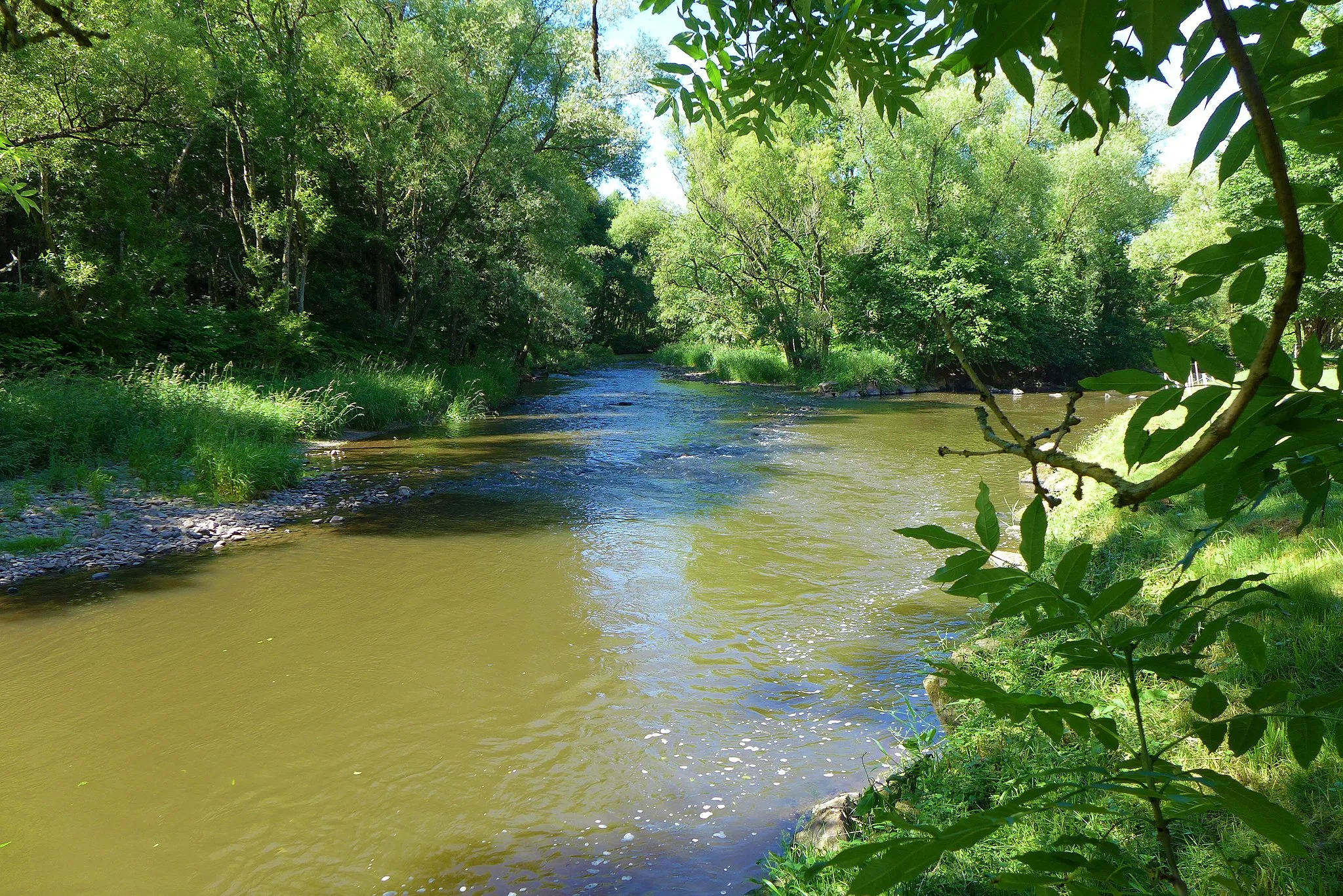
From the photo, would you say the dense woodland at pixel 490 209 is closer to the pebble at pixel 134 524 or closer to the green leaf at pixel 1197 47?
the green leaf at pixel 1197 47

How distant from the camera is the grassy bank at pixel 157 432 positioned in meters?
10.3

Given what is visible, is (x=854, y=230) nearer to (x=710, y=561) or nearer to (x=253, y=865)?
(x=710, y=561)

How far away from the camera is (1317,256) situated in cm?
103

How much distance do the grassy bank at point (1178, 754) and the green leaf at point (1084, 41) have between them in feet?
3.24

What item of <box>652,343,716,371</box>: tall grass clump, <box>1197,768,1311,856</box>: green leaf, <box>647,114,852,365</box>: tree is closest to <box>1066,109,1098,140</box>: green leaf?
<box>1197,768,1311,856</box>: green leaf

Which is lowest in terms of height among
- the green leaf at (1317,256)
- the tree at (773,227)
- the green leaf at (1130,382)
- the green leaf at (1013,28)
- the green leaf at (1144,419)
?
the green leaf at (1144,419)

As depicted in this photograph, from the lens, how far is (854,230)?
33000 millimetres

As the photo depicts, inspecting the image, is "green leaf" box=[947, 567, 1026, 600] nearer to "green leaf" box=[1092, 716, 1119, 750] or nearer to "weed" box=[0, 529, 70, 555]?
"green leaf" box=[1092, 716, 1119, 750]

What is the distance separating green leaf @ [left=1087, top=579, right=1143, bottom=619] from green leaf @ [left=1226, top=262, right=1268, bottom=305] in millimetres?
430

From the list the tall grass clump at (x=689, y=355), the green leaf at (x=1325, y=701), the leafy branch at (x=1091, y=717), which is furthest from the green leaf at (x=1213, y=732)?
the tall grass clump at (x=689, y=355)

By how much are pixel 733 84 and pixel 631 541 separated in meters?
7.20

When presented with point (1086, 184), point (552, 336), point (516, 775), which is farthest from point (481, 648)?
point (1086, 184)

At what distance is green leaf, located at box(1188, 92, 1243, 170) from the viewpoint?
105cm

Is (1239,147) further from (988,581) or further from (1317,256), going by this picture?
(988,581)
